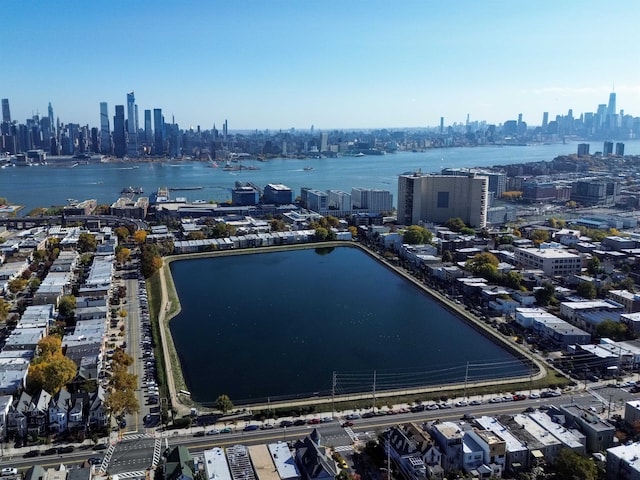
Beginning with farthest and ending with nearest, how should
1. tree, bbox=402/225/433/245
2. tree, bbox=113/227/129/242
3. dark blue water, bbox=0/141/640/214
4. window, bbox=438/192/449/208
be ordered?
1. dark blue water, bbox=0/141/640/214
2. window, bbox=438/192/449/208
3. tree, bbox=113/227/129/242
4. tree, bbox=402/225/433/245

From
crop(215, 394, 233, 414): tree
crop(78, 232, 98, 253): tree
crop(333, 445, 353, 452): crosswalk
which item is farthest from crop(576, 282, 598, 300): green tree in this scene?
crop(78, 232, 98, 253): tree

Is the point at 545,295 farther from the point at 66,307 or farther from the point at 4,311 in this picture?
the point at 4,311

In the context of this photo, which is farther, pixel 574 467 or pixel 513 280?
pixel 513 280

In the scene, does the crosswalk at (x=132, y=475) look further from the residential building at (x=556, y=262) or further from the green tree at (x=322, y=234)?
the green tree at (x=322, y=234)

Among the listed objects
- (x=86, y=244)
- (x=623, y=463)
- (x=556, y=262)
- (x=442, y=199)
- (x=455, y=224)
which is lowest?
(x=623, y=463)

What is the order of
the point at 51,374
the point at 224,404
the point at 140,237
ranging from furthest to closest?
the point at 140,237 → the point at 51,374 → the point at 224,404

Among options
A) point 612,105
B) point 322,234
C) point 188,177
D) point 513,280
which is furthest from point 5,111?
point 612,105

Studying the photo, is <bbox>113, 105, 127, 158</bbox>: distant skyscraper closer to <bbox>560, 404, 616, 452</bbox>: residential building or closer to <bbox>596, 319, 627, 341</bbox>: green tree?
<bbox>596, 319, 627, 341</bbox>: green tree
